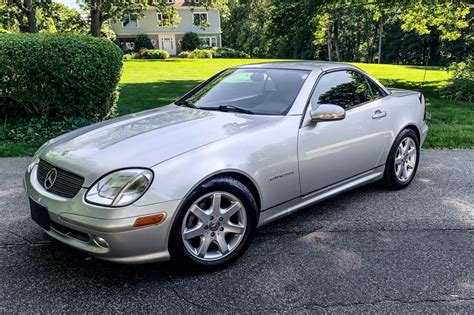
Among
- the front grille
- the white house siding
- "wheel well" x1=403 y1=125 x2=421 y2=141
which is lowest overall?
"wheel well" x1=403 y1=125 x2=421 y2=141

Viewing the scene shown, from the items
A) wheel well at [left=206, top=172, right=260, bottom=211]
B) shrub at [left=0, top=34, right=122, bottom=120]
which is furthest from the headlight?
shrub at [left=0, top=34, right=122, bottom=120]

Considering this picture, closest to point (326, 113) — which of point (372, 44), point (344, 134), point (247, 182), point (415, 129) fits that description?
point (344, 134)

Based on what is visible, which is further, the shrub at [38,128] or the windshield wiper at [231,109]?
the shrub at [38,128]

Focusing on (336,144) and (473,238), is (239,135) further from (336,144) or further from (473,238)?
(473,238)

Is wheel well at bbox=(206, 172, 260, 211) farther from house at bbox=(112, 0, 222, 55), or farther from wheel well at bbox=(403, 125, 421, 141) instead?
house at bbox=(112, 0, 222, 55)

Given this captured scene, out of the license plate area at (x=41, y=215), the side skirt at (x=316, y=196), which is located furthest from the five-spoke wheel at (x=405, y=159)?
the license plate area at (x=41, y=215)

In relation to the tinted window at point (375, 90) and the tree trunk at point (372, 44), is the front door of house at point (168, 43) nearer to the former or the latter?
the tree trunk at point (372, 44)

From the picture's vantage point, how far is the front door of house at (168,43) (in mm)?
47562

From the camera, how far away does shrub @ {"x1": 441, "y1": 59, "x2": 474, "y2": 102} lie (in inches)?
509

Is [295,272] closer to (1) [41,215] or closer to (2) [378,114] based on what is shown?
(1) [41,215]

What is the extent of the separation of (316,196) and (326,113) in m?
0.76

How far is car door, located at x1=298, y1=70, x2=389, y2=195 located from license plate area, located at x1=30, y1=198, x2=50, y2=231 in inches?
78.8

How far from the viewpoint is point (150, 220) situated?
8.86ft

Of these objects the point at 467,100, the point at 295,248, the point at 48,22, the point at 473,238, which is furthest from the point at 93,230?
the point at 48,22
